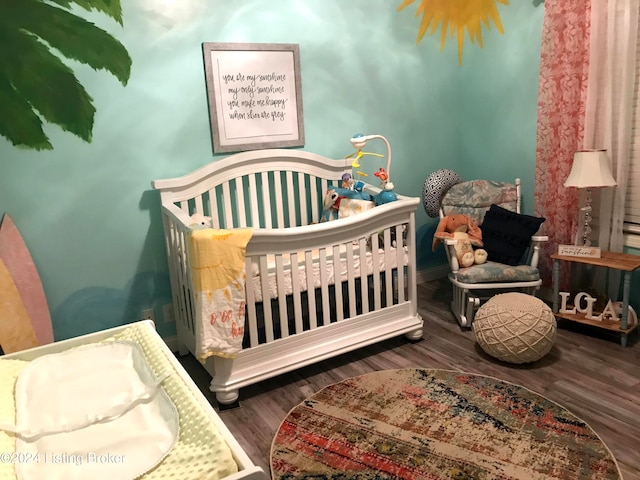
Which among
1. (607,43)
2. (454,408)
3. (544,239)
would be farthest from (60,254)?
(607,43)

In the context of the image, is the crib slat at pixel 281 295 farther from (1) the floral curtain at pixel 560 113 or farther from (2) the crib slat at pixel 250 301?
(1) the floral curtain at pixel 560 113

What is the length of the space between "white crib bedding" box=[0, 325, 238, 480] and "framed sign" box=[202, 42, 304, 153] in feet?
5.43

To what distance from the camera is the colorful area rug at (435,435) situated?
1817 mm

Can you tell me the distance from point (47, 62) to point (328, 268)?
5.45 ft

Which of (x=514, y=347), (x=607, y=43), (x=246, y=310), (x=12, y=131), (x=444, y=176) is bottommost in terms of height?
(x=514, y=347)

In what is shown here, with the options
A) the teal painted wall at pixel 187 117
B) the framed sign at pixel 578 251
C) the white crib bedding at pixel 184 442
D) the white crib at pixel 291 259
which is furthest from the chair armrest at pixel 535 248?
the white crib bedding at pixel 184 442

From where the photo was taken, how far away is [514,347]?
2.42 meters

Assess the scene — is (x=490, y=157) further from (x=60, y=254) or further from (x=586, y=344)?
(x=60, y=254)

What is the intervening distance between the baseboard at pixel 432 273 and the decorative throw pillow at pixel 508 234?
2.64 feet

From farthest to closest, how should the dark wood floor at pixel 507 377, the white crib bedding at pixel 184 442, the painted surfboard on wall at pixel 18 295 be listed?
the painted surfboard on wall at pixel 18 295 < the dark wood floor at pixel 507 377 < the white crib bedding at pixel 184 442

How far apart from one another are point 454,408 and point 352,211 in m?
1.20

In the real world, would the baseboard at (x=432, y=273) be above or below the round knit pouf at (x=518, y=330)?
below

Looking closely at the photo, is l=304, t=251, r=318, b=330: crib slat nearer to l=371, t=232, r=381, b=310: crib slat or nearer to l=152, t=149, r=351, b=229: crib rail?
l=371, t=232, r=381, b=310: crib slat

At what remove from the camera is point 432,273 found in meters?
3.87
